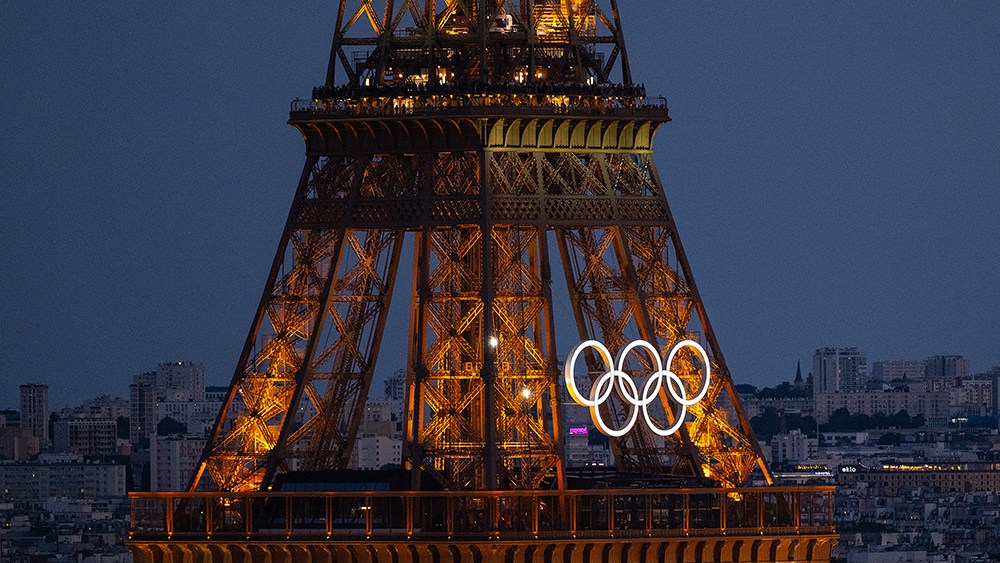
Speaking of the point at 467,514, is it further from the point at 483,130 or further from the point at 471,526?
the point at 483,130

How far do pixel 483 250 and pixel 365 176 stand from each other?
10.7ft

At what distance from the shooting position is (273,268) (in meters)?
82.8

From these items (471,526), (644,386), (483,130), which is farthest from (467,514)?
(483,130)

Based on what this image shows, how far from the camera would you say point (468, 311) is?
8138 cm

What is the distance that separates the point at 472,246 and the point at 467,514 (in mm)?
5338

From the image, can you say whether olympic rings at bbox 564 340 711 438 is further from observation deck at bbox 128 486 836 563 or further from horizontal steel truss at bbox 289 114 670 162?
horizontal steel truss at bbox 289 114 670 162

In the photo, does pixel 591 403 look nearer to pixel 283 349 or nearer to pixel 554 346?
pixel 554 346

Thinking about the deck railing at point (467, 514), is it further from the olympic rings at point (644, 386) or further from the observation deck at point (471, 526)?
the olympic rings at point (644, 386)

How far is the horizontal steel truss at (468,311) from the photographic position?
80500 mm

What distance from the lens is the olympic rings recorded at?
8119cm

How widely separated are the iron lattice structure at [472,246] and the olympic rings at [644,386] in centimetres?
46

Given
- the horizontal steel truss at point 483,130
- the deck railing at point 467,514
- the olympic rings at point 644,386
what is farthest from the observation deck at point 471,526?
the horizontal steel truss at point 483,130

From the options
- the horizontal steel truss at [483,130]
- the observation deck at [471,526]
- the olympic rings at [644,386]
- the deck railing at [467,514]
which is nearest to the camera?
the observation deck at [471,526]

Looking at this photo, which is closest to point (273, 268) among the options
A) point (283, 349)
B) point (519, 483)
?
point (283, 349)
